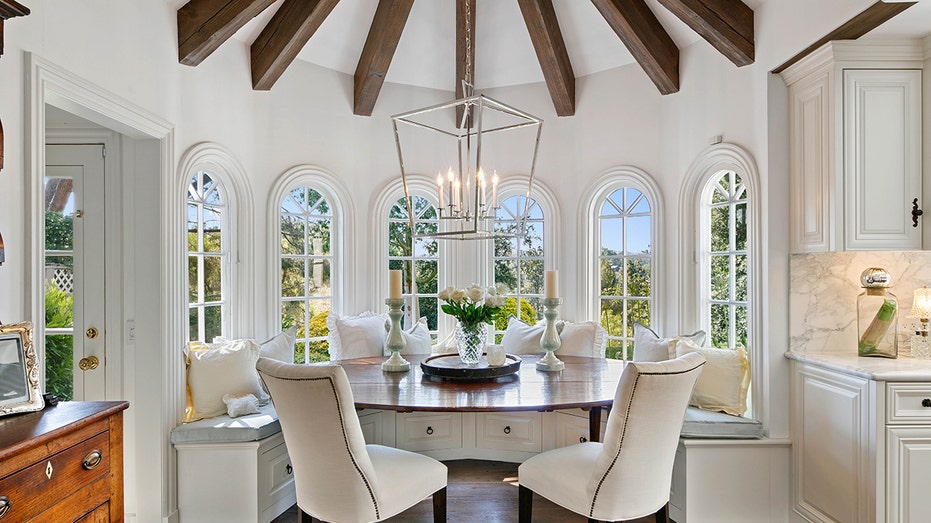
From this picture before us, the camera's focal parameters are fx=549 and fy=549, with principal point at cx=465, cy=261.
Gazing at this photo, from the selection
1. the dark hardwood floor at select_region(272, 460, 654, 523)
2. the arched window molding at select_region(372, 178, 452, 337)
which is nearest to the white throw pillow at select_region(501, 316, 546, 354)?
the arched window molding at select_region(372, 178, 452, 337)

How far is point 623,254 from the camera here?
4.05 metres

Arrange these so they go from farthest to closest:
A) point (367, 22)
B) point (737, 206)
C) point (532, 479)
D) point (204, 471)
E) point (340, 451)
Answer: point (367, 22) < point (737, 206) < point (204, 471) < point (532, 479) < point (340, 451)

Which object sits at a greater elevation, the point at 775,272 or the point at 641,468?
the point at 775,272

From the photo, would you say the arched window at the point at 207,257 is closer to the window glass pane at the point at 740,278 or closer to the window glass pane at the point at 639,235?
the window glass pane at the point at 639,235

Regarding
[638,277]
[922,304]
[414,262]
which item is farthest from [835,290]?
[414,262]

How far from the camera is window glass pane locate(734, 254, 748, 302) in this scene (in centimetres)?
327

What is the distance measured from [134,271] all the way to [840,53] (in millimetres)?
3624

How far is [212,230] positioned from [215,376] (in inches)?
36.8

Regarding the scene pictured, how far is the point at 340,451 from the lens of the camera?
6.97 ft

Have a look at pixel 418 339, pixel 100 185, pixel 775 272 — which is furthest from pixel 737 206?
pixel 100 185

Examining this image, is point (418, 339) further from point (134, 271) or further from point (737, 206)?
point (737, 206)

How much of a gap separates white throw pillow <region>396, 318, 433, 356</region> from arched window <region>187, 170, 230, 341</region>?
1117 millimetres

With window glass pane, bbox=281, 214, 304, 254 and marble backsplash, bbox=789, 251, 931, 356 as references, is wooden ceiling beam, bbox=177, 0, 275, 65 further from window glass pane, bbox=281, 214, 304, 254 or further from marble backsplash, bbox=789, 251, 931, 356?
marble backsplash, bbox=789, 251, 931, 356

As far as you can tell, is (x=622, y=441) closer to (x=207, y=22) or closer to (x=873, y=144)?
(x=873, y=144)
